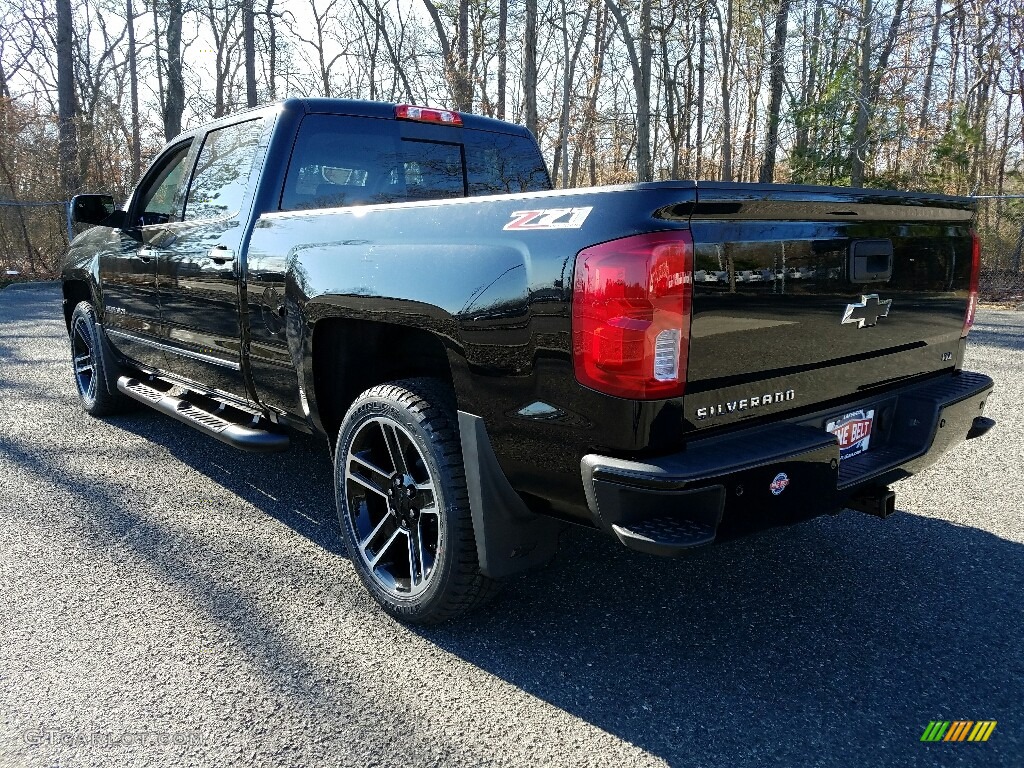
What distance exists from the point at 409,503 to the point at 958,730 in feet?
6.13

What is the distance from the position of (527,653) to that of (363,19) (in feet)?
106

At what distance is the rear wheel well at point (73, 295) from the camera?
18.9 feet

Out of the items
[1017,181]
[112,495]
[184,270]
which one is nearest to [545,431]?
[184,270]

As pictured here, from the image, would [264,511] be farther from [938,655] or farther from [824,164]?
[824,164]

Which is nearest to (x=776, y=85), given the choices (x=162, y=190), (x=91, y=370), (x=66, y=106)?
(x=66, y=106)

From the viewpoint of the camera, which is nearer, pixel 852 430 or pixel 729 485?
pixel 729 485

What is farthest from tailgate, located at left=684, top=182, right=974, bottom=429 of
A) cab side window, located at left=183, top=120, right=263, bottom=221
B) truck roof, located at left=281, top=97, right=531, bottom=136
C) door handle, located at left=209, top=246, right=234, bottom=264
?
cab side window, located at left=183, top=120, right=263, bottom=221

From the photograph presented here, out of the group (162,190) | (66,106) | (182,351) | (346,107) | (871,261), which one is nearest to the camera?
(871,261)

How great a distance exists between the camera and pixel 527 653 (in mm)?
2566

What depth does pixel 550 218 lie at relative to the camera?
2141 millimetres

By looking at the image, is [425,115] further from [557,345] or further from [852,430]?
[852,430]

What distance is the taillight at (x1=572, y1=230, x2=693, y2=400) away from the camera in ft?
6.40

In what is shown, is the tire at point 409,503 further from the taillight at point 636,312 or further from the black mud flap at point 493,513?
the taillight at point 636,312

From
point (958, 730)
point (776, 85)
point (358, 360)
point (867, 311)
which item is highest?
point (776, 85)
